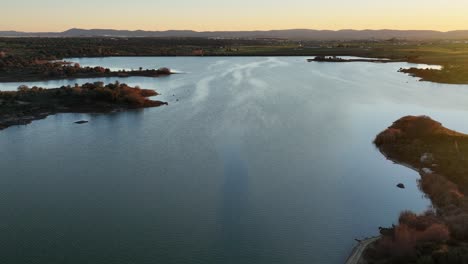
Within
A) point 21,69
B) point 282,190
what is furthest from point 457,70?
point 21,69

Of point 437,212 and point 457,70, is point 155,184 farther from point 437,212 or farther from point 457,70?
point 457,70

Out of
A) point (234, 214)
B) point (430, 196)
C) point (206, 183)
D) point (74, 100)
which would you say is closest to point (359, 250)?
point (234, 214)

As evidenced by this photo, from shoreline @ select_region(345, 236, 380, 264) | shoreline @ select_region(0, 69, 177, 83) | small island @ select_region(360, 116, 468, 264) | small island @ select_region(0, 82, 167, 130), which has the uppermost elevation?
shoreline @ select_region(0, 69, 177, 83)

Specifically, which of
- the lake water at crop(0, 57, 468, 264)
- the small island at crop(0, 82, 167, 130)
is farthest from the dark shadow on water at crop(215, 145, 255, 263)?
the small island at crop(0, 82, 167, 130)

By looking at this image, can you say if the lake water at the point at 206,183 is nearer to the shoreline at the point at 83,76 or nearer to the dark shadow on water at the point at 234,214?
the dark shadow on water at the point at 234,214

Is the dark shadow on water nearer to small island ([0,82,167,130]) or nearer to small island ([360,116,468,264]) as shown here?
small island ([360,116,468,264])

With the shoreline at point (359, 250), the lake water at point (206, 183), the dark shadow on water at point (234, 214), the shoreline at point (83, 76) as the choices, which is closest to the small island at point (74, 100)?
the lake water at point (206, 183)

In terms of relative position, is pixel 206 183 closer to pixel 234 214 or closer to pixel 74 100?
pixel 234 214
